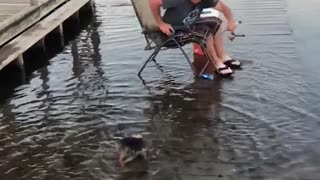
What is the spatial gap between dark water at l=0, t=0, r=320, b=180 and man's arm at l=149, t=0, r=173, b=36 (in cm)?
51

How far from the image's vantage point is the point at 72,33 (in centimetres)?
938

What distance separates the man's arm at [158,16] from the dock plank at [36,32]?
1623 millimetres

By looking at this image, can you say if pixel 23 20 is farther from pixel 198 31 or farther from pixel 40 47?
pixel 198 31

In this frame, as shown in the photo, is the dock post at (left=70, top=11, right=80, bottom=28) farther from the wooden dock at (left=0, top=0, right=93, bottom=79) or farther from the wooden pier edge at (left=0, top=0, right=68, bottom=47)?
the wooden pier edge at (left=0, top=0, right=68, bottom=47)

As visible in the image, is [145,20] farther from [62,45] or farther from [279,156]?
[279,156]

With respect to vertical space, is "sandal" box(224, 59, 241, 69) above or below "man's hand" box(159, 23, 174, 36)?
below

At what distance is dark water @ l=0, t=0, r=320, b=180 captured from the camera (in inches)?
193

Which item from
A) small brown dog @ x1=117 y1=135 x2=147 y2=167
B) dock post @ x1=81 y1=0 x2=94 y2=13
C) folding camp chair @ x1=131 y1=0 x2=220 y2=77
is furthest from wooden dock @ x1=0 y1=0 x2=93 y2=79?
small brown dog @ x1=117 y1=135 x2=147 y2=167

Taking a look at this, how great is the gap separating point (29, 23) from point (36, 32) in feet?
0.70

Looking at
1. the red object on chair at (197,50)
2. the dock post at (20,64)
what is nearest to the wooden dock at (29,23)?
the dock post at (20,64)

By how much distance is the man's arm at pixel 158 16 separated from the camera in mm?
6719

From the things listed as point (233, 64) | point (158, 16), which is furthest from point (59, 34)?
point (233, 64)

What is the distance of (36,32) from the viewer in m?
8.09

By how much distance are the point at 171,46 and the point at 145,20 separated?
395 millimetres
